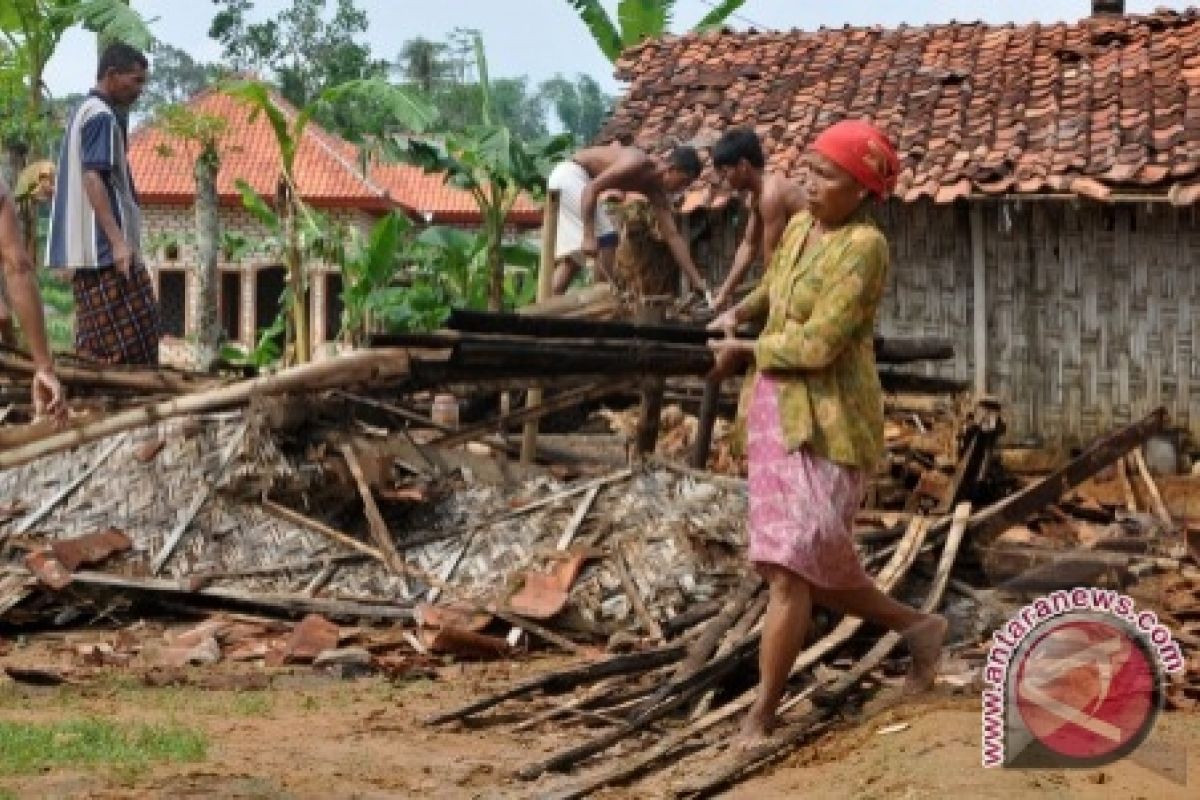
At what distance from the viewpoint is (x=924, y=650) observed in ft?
22.0

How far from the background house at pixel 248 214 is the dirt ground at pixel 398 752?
936 inches

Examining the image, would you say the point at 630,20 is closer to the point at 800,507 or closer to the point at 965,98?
the point at 965,98

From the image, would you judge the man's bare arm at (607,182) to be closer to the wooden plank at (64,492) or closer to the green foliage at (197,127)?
the wooden plank at (64,492)

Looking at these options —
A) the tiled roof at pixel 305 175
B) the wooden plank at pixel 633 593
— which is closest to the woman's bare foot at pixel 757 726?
the wooden plank at pixel 633 593

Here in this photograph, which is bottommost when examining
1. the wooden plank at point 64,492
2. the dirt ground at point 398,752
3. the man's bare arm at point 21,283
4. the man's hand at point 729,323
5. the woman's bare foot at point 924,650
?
the dirt ground at point 398,752

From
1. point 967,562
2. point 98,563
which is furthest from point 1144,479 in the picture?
point 98,563

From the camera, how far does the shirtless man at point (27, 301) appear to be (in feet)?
22.2

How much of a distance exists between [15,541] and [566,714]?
3499 millimetres

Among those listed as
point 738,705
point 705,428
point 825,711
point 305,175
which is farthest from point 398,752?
point 305,175

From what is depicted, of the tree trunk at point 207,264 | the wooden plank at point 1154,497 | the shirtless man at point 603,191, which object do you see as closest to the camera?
the wooden plank at point 1154,497

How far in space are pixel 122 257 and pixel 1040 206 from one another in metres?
8.37

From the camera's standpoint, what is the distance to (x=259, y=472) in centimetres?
935

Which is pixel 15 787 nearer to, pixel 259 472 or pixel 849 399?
pixel 849 399

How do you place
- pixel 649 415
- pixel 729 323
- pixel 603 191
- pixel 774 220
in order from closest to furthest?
pixel 729 323 → pixel 774 220 → pixel 649 415 → pixel 603 191
